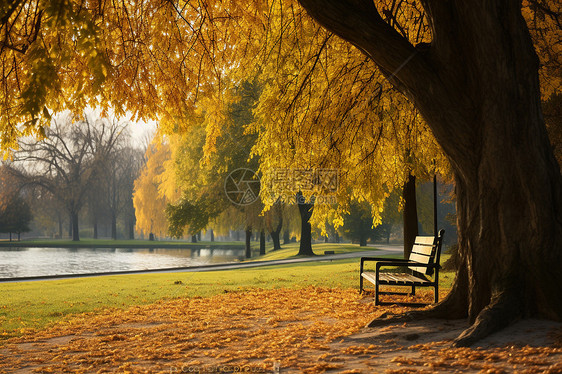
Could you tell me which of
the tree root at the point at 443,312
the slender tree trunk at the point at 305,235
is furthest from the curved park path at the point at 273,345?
the slender tree trunk at the point at 305,235

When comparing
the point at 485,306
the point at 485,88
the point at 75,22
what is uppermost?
the point at 75,22

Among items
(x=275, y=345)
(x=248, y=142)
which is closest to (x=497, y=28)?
(x=275, y=345)

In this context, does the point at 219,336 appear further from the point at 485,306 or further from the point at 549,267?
the point at 549,267

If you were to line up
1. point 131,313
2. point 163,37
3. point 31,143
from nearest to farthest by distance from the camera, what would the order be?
1. point 163,37
2. point 131,313
3. point 31,143

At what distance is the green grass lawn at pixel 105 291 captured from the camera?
821cm

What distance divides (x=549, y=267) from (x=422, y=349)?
162cm

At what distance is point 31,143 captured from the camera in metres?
45.5

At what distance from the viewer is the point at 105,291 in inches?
445

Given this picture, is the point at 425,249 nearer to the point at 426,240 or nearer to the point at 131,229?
the point at 426,240

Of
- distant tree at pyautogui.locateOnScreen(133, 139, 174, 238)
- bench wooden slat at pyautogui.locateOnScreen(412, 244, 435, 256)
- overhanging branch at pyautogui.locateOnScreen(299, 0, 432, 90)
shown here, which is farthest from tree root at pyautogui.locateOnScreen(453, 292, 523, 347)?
distant tree at pyautogui.locateOnScreen(133, 139, 174, 238)

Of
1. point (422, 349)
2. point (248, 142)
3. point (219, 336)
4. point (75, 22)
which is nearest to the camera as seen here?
point (75, 22)

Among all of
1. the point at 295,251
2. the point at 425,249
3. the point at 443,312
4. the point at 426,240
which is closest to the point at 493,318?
the point at 443,312
